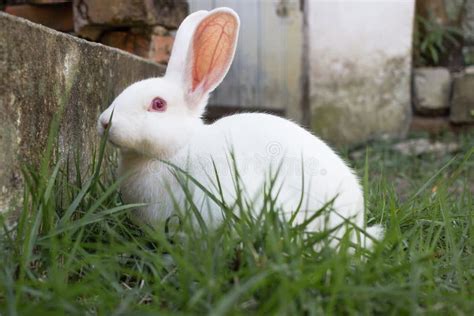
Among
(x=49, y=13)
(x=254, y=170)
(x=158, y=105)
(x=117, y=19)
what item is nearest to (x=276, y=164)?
(x=254, y=170)

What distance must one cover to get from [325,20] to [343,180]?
3876 mm

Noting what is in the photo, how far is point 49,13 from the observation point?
4.05 meters

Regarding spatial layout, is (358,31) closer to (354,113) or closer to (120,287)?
(354,113)

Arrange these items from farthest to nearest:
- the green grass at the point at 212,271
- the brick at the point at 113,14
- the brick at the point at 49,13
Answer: the brick at the point at 49,13 < the brick at the point at 113,14 < the green grass at the point at 212,271

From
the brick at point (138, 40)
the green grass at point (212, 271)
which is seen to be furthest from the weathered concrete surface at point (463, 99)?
the green grass at point (212, 271)

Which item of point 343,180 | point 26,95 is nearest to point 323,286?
point 343,180

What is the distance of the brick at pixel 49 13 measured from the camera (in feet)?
13.2

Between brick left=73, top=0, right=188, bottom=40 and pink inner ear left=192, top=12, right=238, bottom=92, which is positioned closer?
pink inner ear left=192, top=12, right=238, bottom=92

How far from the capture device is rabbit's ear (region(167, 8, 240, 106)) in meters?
2.49

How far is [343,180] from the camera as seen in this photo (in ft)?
7.51

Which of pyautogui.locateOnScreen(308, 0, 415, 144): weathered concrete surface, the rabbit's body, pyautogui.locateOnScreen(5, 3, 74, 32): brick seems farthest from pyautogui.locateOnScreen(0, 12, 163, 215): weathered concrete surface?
pyautogui.locateOnScreen(308, 0, 415, 144): weathered concrete surface

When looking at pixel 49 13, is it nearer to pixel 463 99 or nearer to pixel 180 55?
pixel 180 55

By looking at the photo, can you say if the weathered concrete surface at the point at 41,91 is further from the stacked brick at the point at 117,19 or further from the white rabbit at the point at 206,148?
the stacked brick at the point at 117,19

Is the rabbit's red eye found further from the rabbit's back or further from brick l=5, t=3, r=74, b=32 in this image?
brick l=5, t=3, r=74, b=32
